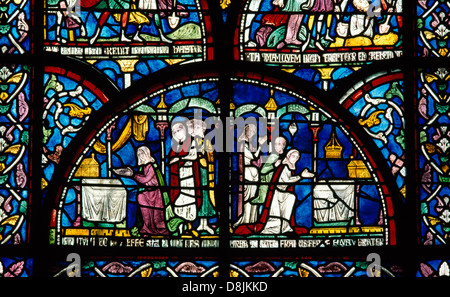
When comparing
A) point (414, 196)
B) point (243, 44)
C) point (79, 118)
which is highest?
point (243, 44)

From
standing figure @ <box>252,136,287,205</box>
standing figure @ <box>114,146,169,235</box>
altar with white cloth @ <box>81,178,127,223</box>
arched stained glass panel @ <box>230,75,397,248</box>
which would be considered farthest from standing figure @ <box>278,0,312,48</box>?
altar with white cloth @ <box>81,178,127,223</box>

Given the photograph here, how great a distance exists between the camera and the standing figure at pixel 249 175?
9086mm

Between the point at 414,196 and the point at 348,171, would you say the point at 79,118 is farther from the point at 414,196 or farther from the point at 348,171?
the point at 414,196

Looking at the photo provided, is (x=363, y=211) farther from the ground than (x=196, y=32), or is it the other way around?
(x=196, y=32)

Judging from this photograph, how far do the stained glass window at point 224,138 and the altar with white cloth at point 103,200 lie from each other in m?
0.01

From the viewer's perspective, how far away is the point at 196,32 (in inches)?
372

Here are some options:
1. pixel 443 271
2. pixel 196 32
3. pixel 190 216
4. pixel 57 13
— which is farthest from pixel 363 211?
pixel 57 13

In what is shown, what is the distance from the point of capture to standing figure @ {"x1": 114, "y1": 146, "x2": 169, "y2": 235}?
906cm

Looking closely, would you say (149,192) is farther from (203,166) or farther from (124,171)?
(203,166)

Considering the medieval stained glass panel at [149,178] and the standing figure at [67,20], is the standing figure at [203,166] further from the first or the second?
the standing figure at [67,20]

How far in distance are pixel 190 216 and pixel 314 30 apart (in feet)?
6.30

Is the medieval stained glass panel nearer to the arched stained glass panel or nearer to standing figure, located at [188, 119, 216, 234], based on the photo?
standing figure, located at [188, 119, 216, 234]

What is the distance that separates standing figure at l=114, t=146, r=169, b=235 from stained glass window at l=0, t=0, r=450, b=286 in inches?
0.5

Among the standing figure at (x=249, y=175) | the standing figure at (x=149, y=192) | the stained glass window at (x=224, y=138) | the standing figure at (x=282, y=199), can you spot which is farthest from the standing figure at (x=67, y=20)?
the standing figure at (x=282, y=199)
